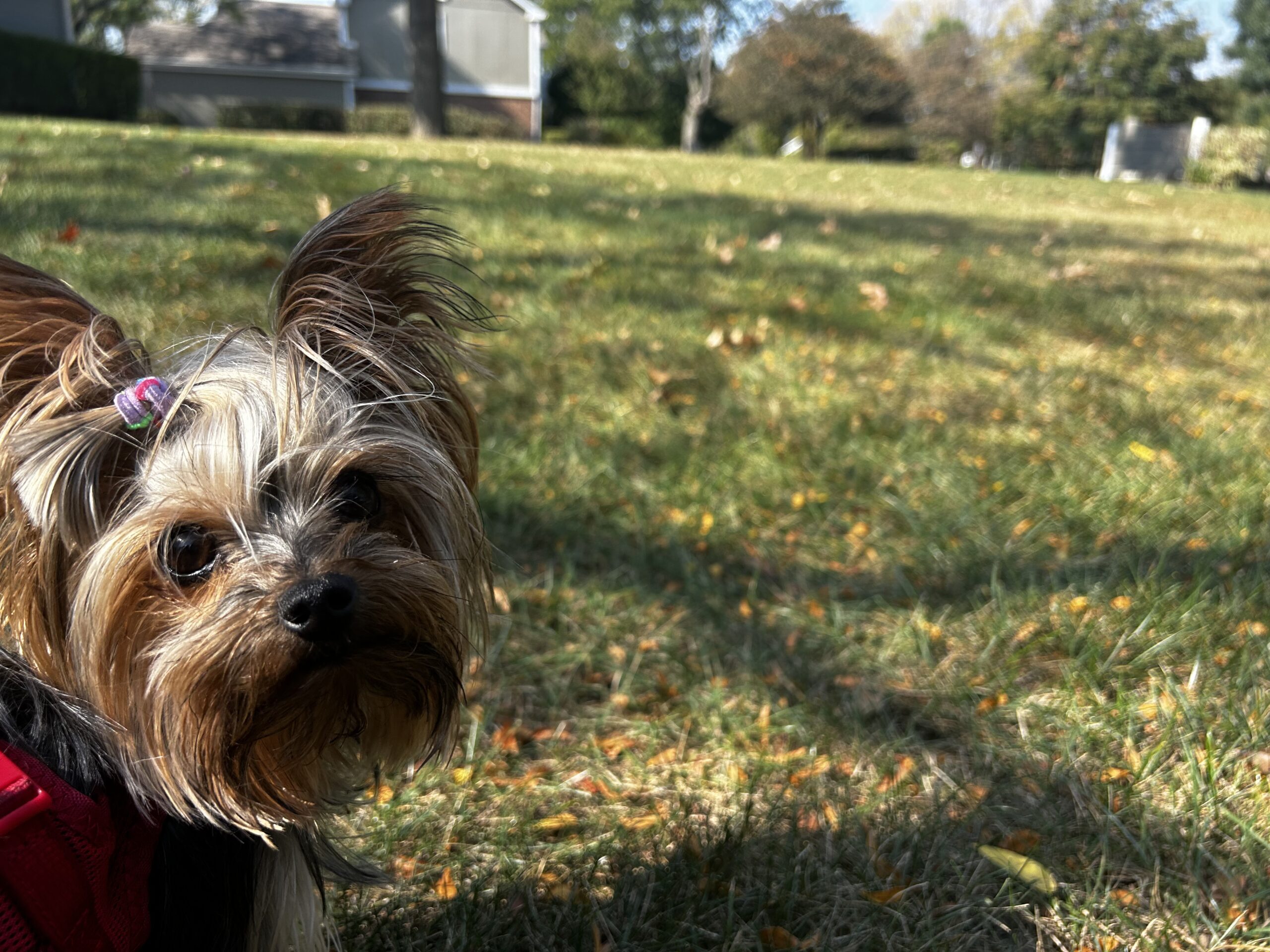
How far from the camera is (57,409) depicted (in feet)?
5.18

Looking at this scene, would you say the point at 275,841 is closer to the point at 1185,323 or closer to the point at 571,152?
the point at 1185,323

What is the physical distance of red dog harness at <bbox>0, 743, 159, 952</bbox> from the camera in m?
1.28

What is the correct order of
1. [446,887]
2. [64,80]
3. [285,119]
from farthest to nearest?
[285,119], [64,80], [446,887]

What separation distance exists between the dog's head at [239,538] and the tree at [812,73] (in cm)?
3939

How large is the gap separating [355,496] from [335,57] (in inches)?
1841

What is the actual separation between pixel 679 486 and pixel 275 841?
2668 mm

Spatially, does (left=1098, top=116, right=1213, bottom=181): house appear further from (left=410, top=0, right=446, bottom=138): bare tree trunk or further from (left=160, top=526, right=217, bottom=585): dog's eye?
(left=160, top=526, right=217, bottom=585): dog's eye

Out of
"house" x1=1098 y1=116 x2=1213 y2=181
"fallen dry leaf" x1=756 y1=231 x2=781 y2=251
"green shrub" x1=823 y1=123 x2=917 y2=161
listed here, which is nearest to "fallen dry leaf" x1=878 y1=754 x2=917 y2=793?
"fallen dry leaf" x1=756 y1=231 x2=781 y2=251

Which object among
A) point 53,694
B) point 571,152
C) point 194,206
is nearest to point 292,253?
point 53,694

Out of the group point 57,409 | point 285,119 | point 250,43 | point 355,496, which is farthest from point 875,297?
point 250,43

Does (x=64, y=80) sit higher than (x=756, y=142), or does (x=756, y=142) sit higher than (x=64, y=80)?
(x=756, y=142)

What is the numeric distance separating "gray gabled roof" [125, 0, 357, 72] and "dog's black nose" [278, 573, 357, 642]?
150ft

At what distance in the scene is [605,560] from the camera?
3.71m

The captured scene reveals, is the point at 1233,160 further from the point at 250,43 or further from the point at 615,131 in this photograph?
the point at 250,43
